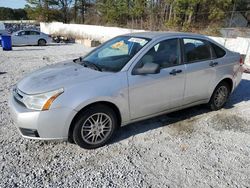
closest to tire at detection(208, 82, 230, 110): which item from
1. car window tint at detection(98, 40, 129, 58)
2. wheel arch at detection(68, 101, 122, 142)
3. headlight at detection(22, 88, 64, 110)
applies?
car window tint at detection(98, 40, 129, 58)

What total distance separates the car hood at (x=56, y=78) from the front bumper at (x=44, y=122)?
29 centimetres

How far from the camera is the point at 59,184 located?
2582mm

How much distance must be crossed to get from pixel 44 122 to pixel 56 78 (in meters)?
0.67

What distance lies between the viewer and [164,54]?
3658 mm

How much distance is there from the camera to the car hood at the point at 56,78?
3002mm

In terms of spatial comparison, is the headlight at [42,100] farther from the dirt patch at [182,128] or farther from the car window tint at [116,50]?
the dirt patch at [182,128]

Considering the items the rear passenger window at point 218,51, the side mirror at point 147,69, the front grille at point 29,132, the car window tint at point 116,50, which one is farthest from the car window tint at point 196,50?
the front grille at point 29,132

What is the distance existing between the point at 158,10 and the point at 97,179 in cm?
2281

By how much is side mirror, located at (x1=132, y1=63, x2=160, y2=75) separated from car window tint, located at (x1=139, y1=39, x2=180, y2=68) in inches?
4.6

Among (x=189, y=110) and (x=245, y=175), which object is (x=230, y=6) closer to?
(x=189, y=110)

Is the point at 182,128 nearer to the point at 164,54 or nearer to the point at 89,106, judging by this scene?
the point at 164,54

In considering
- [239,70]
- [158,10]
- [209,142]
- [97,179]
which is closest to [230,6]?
[158,10]

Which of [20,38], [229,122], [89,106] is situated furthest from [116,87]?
[20,38]

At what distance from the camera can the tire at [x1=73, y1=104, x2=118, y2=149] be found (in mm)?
3051
